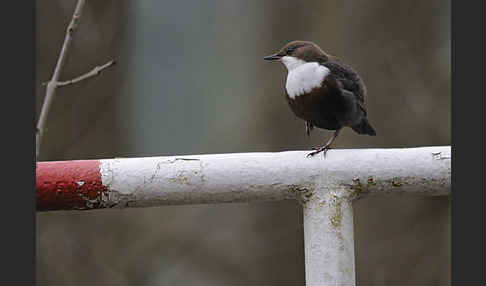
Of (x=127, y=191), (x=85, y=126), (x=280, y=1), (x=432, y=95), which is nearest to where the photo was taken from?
(x=127, y=191)

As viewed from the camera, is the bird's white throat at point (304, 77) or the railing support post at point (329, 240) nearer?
the railing support post at point (329, 240)

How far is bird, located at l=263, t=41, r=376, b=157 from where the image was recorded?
1.01m

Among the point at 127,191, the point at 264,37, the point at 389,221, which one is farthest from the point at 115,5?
the point at 127,191

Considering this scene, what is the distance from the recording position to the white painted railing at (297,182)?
0.83 metres

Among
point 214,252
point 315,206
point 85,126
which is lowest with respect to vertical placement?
point 214,252

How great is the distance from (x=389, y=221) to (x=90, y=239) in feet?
3.93

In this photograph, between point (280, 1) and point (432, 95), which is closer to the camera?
point (432, 95)

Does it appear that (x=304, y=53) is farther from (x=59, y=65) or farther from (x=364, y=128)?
(x=59, y=65)

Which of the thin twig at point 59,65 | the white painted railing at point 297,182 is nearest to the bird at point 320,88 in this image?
the white painted railing at point 297,182

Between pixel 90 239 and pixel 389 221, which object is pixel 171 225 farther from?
pixel 389 221

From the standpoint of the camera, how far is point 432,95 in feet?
7.50

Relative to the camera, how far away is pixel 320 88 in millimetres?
1011

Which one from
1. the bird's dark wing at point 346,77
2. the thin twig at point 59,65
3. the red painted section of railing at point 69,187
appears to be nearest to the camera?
the red painted section of railing at point 69,187

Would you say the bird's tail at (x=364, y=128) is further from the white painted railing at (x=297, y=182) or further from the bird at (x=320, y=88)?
the white painted railing at (x=297, y=182)
